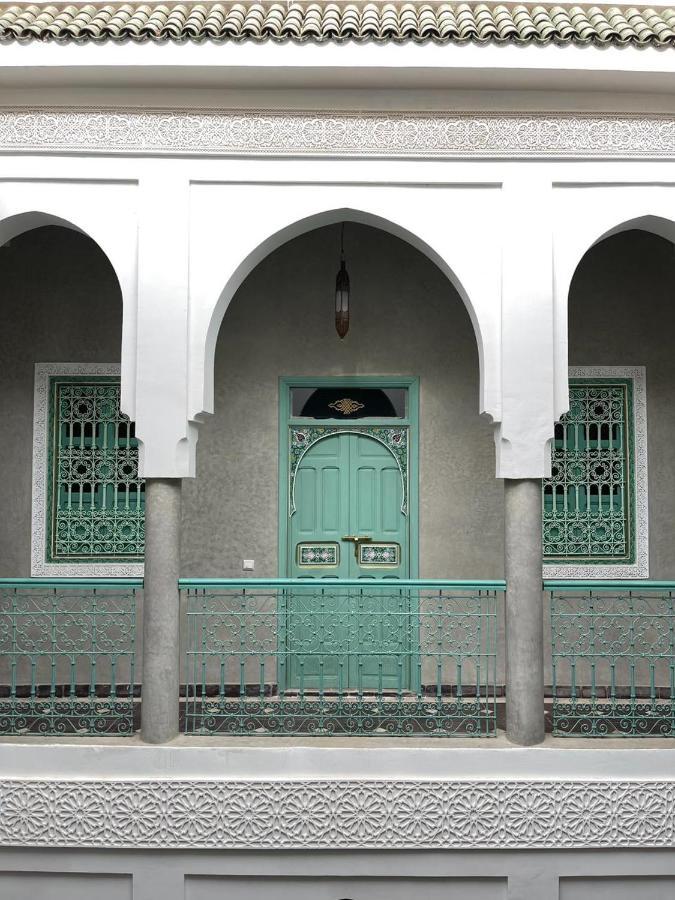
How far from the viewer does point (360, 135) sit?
15.7 ft

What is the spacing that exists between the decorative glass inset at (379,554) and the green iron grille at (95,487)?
5.52 feet

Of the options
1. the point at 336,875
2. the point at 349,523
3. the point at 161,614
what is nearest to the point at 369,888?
the point at 336,875

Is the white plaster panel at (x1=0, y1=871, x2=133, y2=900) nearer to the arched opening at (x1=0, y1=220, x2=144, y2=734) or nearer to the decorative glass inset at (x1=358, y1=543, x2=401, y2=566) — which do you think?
the arched opening at (x1=0, y1=220, x2=144, y2=734)

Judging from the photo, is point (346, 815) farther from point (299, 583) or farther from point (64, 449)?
point (64, 449)

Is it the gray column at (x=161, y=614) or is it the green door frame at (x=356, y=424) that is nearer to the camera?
the gray column at (x=161, y=614)

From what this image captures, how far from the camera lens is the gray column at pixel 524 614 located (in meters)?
4.60

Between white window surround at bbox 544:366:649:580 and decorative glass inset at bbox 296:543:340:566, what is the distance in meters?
1.60

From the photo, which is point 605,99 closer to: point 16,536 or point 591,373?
point 591,373

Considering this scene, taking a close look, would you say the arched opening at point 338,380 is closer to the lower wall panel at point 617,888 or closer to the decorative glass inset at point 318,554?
the decorative glass inset at point 318,554

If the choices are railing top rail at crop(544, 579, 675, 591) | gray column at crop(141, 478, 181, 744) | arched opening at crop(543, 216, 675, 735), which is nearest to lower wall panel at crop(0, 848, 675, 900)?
gray column at crop(141, 478, 181, 744)

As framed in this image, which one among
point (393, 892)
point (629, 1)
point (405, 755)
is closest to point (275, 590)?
point (405, 755)

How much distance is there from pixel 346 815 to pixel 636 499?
3.20 m

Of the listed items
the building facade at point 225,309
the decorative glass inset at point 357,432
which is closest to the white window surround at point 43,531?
the building facade at point 225,309

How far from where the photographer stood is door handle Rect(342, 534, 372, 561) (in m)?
6.08
